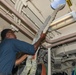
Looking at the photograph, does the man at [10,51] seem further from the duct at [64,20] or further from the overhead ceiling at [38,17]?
the duct at [64,20]

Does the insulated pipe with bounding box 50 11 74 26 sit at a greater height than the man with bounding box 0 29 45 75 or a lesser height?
greater

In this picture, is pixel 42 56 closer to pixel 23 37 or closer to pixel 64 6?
pixel 23 37

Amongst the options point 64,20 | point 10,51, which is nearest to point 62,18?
point 64,20

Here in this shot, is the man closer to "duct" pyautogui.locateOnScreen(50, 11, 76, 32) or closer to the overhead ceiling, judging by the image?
the overhead ceiling

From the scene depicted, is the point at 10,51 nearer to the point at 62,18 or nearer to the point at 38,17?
the point at 38,17

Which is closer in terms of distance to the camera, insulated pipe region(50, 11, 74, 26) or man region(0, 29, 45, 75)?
man region(0, 29, 45, 75)

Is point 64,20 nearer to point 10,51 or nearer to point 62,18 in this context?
point 62,18

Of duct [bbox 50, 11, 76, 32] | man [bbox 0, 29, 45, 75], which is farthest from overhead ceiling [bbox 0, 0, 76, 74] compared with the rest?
man [bbox 0, 29, 45, 75]

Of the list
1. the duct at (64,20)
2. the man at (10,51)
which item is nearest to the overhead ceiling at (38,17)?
the duct at (64,20)

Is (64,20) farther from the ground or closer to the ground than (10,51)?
farther from the ground

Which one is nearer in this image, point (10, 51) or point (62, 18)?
point (10, 51)

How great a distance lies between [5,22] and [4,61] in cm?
66

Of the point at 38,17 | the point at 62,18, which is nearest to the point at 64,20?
the point at 62,18

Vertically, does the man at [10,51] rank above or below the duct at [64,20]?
below
